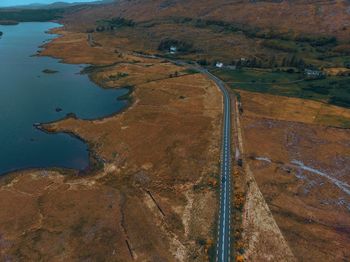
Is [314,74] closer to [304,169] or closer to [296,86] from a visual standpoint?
[296,86]

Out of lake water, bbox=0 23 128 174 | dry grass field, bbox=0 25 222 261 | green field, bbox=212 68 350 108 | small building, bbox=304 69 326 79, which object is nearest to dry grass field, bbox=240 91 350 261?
green field, bbox=212 68 350 108

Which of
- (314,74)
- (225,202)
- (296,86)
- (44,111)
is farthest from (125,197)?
(314,74)

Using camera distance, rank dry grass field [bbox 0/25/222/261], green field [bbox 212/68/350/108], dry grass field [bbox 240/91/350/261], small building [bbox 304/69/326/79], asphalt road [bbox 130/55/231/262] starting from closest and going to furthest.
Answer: asphalt road [bbox 130/55/231/262] → dry grass field [bbox 0/25/222/261] → dry grass field [bbox 240/91/350/261] → green field [bbox 212/68/350/108] → small building [bbox 304/69/326/79]

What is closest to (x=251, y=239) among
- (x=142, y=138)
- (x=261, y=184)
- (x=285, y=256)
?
(x=285, y=256)

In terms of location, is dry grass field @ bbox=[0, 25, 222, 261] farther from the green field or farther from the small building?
the small building

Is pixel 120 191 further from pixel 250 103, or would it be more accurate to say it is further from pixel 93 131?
pixel 250 103

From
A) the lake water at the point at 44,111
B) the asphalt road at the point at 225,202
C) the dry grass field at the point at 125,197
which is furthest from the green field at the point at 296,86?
the lake water at the point at 44,111
